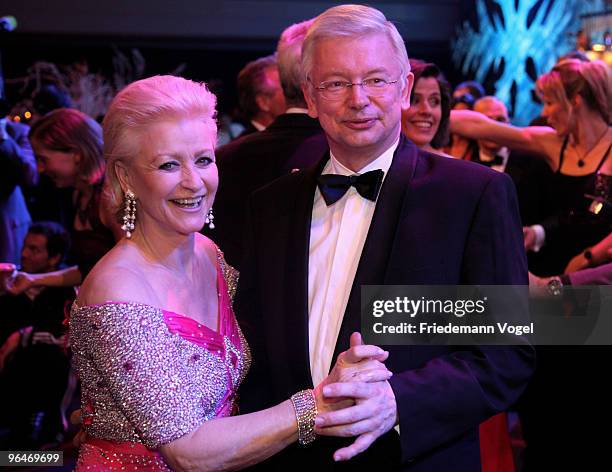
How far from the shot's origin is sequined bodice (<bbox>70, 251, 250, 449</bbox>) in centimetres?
167

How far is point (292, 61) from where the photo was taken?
311 centimetres

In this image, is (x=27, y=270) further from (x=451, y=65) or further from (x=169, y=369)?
(x=451, y=65)

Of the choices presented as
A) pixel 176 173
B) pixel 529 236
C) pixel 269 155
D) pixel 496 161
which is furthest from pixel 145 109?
pixel 496 161

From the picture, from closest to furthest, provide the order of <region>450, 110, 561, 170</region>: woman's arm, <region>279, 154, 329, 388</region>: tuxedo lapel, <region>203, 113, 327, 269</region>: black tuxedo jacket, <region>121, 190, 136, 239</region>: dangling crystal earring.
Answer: <region>279, 154, 329, 388</region>: tuxedo lapel < <region>121, 190, 136, 239</region>: dangling crystal earring < <region>203, 113, 327, 269</region>: black tuxedo jacket < <region>450, 110, 561, 170</region>: woman's arm

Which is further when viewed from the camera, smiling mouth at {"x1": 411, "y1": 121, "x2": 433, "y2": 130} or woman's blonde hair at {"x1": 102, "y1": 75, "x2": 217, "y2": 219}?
smiling mouth at {"x1": 411, "y1": 121, "x2": 433, "y2": 130}

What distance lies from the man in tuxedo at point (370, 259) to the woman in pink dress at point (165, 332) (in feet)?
0.26

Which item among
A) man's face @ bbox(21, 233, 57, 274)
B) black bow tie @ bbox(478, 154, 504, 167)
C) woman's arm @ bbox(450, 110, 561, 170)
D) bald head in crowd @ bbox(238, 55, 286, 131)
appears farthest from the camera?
black bow tie @ bbox(478, 154, 504, 167)

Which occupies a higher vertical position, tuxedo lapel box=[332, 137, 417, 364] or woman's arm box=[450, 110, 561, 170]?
woman's arm box=[450, 110, 561, 170]

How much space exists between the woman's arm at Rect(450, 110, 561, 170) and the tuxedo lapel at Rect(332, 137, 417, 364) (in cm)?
169

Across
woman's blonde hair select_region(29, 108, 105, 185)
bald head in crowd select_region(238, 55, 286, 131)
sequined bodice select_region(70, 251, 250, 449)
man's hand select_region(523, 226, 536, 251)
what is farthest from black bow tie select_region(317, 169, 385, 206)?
bald head in crowd select_region(238, 55, 286, 131)

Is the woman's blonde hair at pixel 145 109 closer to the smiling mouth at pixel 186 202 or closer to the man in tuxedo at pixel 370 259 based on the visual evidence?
the smiling mouth at pixel 186 202

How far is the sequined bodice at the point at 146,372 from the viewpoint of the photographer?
65.9 inches

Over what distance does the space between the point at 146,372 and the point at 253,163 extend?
161 cm

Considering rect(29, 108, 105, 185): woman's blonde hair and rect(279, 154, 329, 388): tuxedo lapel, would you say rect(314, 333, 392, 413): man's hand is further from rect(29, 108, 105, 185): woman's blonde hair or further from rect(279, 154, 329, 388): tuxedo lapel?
rect(29, 108, 105, 185): woman's blonde hair
